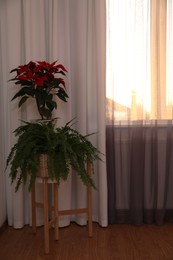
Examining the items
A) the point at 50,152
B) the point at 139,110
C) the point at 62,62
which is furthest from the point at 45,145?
the point at 139,110

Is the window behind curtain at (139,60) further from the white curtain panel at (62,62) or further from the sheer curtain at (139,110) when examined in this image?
the white curtain panel at (62,62)

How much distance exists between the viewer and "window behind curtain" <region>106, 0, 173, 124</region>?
113 inches

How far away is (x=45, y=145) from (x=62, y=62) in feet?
3.00

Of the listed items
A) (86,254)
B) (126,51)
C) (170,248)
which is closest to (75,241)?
(86,254)

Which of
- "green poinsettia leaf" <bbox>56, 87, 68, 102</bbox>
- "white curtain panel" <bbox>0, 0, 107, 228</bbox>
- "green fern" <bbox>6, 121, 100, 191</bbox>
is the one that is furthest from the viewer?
"white curtain panel" <bbox>0, 0, 107, 228</bbox>

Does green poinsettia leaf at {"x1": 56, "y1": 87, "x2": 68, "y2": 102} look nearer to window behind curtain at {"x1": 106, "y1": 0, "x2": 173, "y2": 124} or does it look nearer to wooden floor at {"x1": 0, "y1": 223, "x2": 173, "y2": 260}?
window behind curtain at {"x1": 106, "y1": 0, "x2": 173, "y2": 124}

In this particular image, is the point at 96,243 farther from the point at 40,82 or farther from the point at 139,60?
the point at 139,60

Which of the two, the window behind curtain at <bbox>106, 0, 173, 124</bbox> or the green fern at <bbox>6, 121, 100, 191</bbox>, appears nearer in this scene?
the green fern at <bbox>6, 121, 100, 191</bbox>

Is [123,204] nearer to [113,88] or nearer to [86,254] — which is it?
[86,254]

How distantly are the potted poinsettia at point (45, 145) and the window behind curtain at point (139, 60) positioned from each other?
627 millimetres

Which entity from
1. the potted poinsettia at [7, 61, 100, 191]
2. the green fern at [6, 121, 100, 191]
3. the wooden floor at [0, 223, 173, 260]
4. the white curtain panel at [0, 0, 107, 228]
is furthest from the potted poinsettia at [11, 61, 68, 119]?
the wooden floor at [0, 223, 173, 260]

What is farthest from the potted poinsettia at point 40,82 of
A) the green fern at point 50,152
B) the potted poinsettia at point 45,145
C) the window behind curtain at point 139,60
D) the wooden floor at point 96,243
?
the wooden floor at point 96,243

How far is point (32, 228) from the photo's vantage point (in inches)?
116

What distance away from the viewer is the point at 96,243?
2652 millimetres
